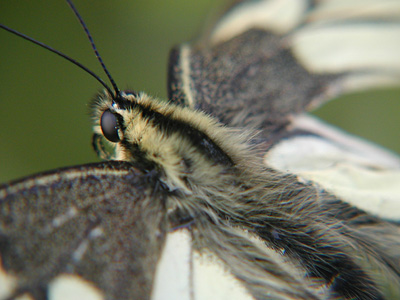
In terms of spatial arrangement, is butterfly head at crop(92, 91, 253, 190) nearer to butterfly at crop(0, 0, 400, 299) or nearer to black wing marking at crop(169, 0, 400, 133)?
butterfly at crop(0, 0, 400, 299)

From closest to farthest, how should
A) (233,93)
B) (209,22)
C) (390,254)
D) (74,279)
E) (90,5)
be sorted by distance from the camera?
(74,279)
(390,254)
(233,93)
(209,22)
(90,5)

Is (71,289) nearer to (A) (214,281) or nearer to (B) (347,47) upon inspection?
(A) (214,281)

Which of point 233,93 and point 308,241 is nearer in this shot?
point 308,241

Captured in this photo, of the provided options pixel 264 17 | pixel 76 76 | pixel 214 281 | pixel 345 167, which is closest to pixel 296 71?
pixel 264 17

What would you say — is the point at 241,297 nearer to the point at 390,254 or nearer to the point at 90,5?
the point at 390,254

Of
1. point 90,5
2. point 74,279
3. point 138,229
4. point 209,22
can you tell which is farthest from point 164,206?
point 90,5
